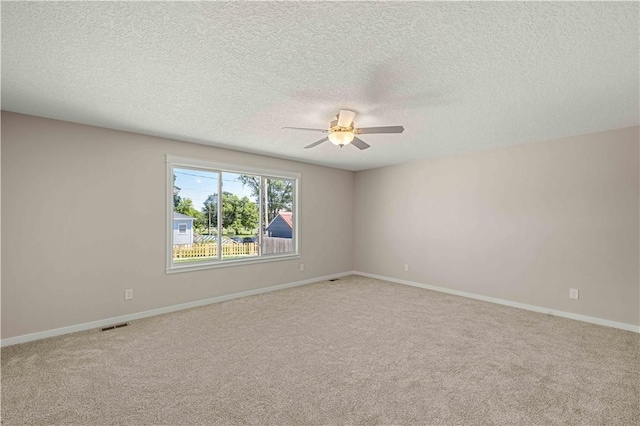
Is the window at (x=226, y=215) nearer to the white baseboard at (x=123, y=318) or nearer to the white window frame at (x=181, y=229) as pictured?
the white window frame at (x=181, y=229)

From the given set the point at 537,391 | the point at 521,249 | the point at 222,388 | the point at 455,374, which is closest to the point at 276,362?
the point at 222,388

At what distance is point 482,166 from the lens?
4.78 metres

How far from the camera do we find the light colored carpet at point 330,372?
197cm

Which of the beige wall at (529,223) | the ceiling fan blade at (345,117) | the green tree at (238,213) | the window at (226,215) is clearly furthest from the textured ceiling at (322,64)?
the green tree at (238,213)

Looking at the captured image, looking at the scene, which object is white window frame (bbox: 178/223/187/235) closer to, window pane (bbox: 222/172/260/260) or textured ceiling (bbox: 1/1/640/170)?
window pane (bbox: 222/172/260/260)

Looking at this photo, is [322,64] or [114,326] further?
[114,326]

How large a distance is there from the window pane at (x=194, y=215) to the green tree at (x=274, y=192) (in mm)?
670

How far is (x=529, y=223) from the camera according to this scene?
4.30m

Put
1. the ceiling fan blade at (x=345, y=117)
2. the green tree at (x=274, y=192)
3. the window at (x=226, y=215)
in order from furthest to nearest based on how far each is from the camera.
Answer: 1. the green tree at (x=274, y=192)
2. the window at (x=226, y=215)
3. the ceiling fan blade at (x=345, y=117)

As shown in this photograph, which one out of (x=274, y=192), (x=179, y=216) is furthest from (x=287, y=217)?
(x=179, y=216)

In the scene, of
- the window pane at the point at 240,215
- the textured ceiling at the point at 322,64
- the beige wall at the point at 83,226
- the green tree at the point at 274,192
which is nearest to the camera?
the textured ceiling at the point at 322,64

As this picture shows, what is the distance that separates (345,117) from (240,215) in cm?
274

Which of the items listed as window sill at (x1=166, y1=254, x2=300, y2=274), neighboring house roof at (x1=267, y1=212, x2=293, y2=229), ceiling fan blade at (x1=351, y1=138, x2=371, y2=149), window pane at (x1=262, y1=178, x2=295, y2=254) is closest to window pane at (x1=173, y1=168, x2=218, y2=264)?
window sill at (x1=166, y1=254, x2=300, y2=274)

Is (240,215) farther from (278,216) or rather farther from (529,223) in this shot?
(529,223)
